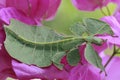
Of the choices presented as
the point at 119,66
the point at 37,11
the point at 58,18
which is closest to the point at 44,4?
the point at 37,11

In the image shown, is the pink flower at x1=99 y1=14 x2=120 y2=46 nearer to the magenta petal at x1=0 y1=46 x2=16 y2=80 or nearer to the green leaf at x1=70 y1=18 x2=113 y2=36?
the green leaf at x1=70 y1=18 x2=113 y2=36

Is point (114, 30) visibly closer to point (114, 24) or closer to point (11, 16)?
point (114, 24)

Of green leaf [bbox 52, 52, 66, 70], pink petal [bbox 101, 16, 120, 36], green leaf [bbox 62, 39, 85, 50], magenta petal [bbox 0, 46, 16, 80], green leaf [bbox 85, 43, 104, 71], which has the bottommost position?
magenta petal [bbox 0, 46, 16, 80]

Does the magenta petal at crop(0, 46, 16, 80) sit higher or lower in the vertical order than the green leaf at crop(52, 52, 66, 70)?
lower

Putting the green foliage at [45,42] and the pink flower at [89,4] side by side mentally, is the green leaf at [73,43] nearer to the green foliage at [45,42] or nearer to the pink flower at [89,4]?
the green foliage at [45,42]

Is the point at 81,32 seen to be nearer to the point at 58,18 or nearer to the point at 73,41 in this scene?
the point at 73,41

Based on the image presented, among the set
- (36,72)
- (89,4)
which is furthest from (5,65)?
(89,4)

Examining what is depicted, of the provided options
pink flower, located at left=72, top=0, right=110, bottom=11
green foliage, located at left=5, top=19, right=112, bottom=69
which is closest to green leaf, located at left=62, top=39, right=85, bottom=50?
green foliage, located at left=5, top=19, right=112, bottom=69

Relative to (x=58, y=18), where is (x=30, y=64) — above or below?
above
